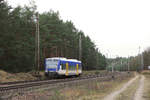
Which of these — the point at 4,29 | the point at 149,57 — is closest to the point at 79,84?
the point at 4,29

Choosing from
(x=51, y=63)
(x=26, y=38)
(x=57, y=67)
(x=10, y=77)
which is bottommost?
(x=10, y=77)

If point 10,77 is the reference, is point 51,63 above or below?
above

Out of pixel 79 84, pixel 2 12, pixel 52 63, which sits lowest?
pixel 79 84

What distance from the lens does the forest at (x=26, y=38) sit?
35.8 meters

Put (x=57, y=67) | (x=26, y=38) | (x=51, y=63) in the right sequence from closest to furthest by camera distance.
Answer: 1. (x=57, y=67)
2. (x=51, y=63)
3. (x=26, y=38)

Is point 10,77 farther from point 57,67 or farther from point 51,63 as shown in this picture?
point 57,67

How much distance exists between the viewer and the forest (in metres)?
35.8

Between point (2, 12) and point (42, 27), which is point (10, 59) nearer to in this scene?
point (2, 12)

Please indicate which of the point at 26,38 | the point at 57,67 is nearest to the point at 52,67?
the point at 57,67

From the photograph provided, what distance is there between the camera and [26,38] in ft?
138

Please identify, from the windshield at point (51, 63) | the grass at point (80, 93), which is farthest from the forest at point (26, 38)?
the grass at point (80, 93)

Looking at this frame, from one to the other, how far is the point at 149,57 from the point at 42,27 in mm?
62934

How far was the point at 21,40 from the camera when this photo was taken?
39.1 metres

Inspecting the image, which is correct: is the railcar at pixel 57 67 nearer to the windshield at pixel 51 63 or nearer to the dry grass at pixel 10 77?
the windshield at pixel 51 63
